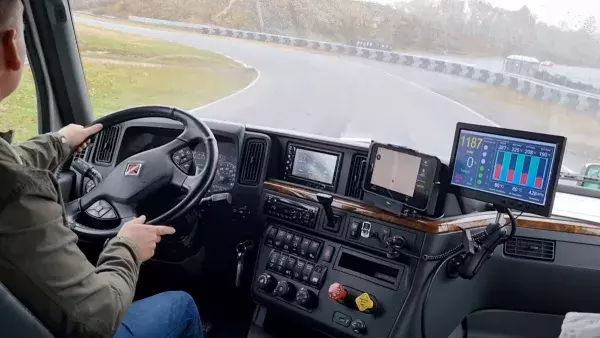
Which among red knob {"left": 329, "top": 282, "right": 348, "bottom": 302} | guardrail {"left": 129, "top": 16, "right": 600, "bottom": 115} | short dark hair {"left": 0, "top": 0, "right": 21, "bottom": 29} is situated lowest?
red knob {"left": 329, "top": 282, "right": 348, "bottom": 302}

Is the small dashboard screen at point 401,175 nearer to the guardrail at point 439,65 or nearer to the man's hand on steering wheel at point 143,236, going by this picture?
the guardrail at point 439,65

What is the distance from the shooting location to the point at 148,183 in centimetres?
197

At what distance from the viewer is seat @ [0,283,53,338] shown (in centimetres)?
101

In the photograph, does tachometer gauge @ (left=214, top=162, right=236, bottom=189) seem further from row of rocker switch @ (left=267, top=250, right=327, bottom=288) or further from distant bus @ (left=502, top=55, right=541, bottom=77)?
distant bus @ (left=502, top=55, right=541, bottom=77)

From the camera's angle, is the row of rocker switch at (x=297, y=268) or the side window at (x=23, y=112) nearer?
the row of rocker switch at (x=297, y=268)

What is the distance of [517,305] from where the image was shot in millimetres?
2270

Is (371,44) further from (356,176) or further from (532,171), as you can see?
(532,171)

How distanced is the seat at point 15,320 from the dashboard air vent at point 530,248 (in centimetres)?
163

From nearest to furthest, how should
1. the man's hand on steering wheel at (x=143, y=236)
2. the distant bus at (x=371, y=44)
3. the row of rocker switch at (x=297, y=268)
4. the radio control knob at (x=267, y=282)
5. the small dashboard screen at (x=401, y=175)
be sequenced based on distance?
the man's hand on steering wheel at (x=143, y=236)
the small dashboard screen at (x=401, y=175)
the row of rocker switch at (x=297, y=268)
the radio control knob at (x=267, y=282)
the distant bus at (x=371, y=44)

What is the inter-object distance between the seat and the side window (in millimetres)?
1520

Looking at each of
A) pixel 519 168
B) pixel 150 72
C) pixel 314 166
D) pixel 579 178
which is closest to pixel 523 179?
pixel 519 168

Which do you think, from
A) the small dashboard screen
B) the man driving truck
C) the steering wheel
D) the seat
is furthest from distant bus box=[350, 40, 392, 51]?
the seat

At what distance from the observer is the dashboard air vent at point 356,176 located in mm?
2240

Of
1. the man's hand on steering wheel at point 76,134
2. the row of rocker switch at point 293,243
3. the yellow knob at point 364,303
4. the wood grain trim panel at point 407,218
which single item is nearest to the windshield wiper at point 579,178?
the wood grain trim panel at point 407,218
